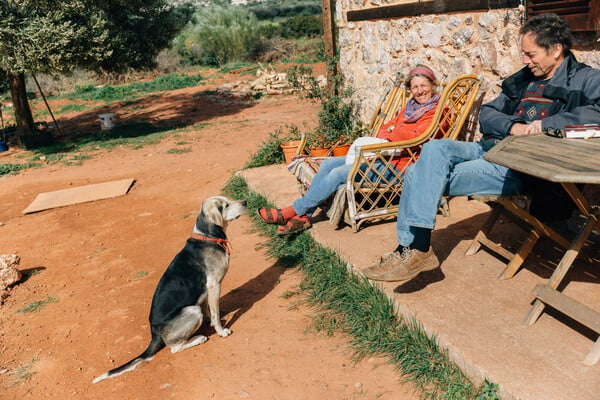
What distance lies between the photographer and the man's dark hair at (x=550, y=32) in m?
3.10

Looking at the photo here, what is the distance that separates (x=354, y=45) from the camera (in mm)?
6984

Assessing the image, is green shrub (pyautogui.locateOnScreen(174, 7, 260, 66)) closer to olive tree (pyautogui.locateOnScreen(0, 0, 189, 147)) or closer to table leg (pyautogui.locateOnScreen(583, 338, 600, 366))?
olive tree (pyautogui.locateOnScreen(0, 0, 189, 147))

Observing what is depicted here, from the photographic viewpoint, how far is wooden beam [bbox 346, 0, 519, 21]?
14.2 feet

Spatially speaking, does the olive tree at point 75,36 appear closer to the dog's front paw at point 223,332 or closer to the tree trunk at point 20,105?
the tree trunk at point 20,105

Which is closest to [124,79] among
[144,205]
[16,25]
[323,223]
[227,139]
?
[16,25]

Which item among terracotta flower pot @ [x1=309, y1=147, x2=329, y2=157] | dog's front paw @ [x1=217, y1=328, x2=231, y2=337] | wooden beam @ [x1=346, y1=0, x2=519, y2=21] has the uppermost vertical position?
wooden beam @ [x1=346, y1=0, x2=519, y2=21]

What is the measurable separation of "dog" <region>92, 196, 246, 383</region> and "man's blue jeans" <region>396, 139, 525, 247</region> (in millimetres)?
1293

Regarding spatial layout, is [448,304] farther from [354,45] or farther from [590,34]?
[354,45]

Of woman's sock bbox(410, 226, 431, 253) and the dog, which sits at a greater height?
woman's sock bbox(410, 226, 431, 253)

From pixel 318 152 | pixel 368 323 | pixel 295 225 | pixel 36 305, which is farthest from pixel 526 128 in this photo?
pixel 36 305

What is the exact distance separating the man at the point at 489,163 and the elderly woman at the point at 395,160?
110 centimetres

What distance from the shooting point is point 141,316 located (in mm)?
3939

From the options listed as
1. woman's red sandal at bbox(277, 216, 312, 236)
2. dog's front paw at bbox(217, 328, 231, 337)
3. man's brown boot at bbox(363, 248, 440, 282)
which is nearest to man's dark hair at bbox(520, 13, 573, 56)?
man's brown boot at bbox(363, 248, 440, 282)

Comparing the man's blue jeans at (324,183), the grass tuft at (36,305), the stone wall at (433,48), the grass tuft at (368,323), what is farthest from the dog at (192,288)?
the stone wall at (433,48)
